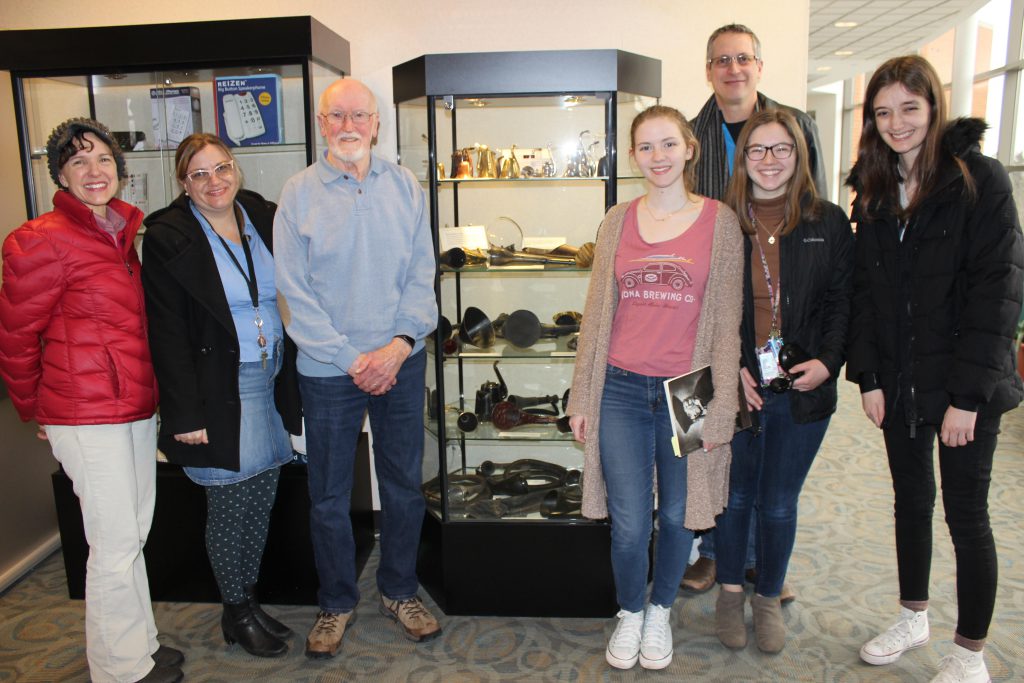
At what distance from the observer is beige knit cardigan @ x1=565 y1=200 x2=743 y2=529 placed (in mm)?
2395


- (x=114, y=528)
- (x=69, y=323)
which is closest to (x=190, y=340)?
(x=69, y=323)

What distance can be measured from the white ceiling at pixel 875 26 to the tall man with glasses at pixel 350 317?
305 inches

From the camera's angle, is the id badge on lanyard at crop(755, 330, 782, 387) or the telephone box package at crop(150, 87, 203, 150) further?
the telephone box package at crop(150, 87, 203, 150)

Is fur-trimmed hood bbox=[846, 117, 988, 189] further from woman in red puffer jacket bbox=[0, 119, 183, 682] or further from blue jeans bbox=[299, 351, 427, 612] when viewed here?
woman in red puffer jacket bbox=[0, 119, 183, 682]

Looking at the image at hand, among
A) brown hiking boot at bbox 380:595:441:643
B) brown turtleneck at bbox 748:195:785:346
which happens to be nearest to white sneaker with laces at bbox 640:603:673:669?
brown hiking boot at bbox 380:595:441:643

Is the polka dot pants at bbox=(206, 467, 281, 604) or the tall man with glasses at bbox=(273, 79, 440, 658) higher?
the tall man with glasses at bbox=(273, 79, 440, 658)

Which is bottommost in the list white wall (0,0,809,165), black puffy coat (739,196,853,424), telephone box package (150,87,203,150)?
black puffy coat (739,196,853,424)

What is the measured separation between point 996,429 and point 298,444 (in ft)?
8.27

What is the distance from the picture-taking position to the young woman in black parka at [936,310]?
7.07ft

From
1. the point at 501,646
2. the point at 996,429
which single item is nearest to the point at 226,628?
the point at 501,646

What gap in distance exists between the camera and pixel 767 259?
99.5 inches

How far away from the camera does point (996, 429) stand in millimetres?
2270

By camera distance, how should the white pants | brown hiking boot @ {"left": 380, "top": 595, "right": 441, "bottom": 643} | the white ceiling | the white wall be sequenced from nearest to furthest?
the white pants
brown hiking boot @ {"left": 380, "top": 595, "right": 441, "bottom": 643}
the white wall
the white ceiling

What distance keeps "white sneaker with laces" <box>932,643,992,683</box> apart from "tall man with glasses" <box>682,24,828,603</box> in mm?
744
